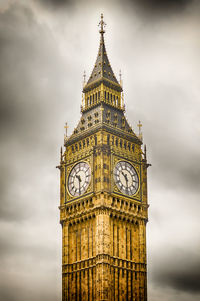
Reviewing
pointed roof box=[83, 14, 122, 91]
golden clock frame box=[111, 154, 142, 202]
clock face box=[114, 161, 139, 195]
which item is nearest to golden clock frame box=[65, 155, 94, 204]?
golden clock frame box=[111, 154, 142, 202]

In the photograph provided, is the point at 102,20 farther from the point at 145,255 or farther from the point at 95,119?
the point at 145,255

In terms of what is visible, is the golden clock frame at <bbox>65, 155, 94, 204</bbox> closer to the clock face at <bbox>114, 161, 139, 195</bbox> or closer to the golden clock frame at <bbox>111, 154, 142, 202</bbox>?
the golden clock frame at <bbox>111, 154, 142, 202</bbox>

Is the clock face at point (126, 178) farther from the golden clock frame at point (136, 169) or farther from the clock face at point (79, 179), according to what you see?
the clock face at point (79, 179)

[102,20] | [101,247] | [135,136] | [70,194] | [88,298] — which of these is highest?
[102,20]

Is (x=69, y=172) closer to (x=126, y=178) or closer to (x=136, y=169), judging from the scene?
(x=126, y=178)

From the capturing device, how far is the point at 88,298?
96000mm

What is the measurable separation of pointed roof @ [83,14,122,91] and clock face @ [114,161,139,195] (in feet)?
40.8

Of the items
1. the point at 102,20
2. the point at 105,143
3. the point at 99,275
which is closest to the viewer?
the point at 99,275

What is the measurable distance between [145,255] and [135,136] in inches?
639

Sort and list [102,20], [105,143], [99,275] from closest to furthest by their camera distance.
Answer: [99,275]
[105,143]
[102,20]

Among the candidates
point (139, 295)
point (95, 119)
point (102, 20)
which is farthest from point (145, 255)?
point (102, 20)

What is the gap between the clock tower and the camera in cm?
9650

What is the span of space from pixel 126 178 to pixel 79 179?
6043mm

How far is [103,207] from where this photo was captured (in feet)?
318
